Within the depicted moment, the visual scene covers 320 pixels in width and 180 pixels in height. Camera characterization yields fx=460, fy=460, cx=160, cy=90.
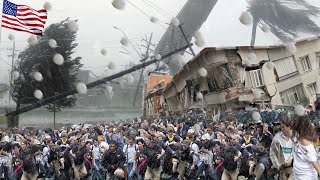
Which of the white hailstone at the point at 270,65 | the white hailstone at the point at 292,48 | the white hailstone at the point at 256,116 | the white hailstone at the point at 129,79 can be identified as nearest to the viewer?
the white hailstone at the point at 256,116

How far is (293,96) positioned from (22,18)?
12450mm

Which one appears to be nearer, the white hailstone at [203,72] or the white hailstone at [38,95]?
the white hailstone at [203,72]

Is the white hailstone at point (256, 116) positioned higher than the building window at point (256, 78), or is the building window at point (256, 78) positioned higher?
the building window at point (256, 78)

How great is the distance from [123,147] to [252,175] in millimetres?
3682

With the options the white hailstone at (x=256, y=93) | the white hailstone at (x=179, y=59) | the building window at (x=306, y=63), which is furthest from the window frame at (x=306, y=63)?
the white hailstone at (x=179, y=59)

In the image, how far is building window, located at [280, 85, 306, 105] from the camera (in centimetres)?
2117

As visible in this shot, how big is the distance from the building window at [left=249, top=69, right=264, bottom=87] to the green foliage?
913cm

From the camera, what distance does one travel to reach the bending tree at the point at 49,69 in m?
24.5

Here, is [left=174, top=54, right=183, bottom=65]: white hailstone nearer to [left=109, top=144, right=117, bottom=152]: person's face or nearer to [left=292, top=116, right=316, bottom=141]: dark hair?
[left=109, top=144, right=117, bottom=152]: person's face

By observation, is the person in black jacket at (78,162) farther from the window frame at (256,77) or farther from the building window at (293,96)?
the building window at (293,96)

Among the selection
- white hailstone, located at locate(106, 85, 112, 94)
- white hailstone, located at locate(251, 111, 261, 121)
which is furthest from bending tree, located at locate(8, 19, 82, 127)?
white hailstone, located at locate(251, 111, 261, 121)

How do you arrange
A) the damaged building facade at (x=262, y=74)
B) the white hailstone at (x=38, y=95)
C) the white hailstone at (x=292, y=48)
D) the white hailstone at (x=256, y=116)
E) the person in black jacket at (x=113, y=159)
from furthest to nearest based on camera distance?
1. the white hailstone at (x=38, y=95)
2. the damaged building facade at (x=262, y=74)
3. the white hailstone at (x=292, y=48)
4. the white hailstone at (x=256, y=116)
5. the person in black jacket at (x=113, y=159)

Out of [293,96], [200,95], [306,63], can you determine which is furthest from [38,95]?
[306,63]

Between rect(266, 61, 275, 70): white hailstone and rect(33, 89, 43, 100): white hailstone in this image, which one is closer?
rect(266, 61, 275, 70): white hailstone
